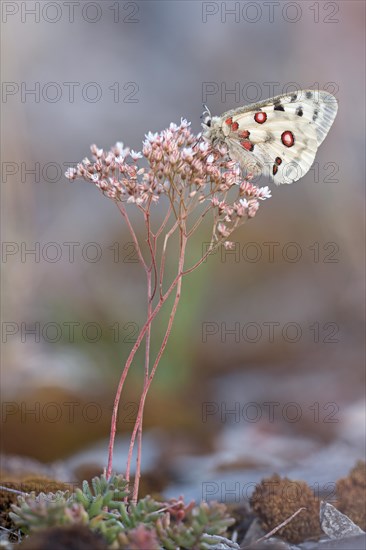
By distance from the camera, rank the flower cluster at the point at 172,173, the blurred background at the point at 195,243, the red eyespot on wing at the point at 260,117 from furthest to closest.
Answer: the blurred background at the point at 195,243, the red eyespot on wing at the point at 260,117, the flower cluster at the point at 172,173

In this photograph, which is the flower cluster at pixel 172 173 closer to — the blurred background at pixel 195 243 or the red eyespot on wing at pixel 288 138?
the red eyespot on wing at pixel 288 138

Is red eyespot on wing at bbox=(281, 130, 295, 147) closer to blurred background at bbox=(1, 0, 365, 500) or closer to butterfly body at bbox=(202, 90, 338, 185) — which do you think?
butterfly body at bbox=(202, 90, 338, 185)

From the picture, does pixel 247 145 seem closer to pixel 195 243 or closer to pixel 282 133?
pixel 282 133

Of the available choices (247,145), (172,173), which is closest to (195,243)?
(247,145)

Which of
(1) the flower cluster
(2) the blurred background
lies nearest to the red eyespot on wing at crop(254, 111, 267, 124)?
(1) the flower cluster

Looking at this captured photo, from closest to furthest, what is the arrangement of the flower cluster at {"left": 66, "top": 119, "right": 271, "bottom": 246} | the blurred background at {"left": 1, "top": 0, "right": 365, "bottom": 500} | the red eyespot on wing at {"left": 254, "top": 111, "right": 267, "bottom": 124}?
the flower cluster at {"left": 66, "top": 119, "right": 271, "bottom": 246} < the red eyespot on wing at {"left": 254, "top": 111, "right": 267, "bottom": 124} < the blurred background at {"left": 1, "top": 0, "right": 365, "bottom": 500}

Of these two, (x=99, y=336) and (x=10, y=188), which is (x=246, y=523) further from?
(x=10, y=188)

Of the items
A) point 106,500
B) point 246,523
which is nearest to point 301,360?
point 246,523

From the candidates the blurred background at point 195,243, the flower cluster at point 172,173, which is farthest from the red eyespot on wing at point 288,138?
the blurred background at point 195,243
